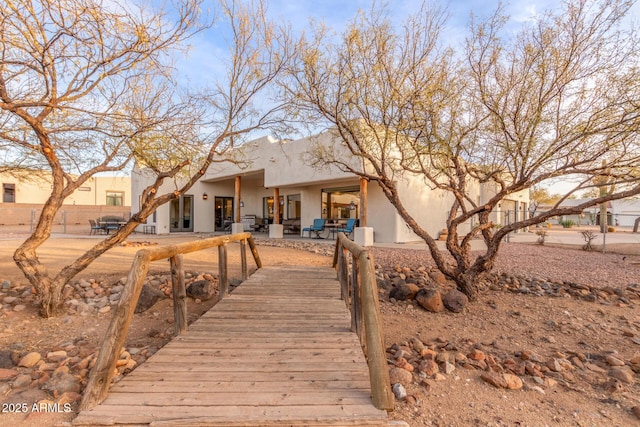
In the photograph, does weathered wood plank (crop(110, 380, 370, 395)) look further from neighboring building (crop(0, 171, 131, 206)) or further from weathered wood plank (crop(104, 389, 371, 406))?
neighboring building (crop(0, 171, 131, 206))

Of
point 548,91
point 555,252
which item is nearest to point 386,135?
point 548,91

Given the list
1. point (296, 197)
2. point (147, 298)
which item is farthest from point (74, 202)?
point (147, 298)

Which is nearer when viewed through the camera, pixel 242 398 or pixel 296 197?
pixel 242 398

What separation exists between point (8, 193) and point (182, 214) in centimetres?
2038

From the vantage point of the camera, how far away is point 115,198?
3106 centimetres

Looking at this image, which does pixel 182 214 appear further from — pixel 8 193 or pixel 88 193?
pixel 8 193

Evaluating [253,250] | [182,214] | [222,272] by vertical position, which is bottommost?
[222,272]

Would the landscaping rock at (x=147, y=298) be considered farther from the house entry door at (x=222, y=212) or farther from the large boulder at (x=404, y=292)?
the house entry door at (x=222, y=212)

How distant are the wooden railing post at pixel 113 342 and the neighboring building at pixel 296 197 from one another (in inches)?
227

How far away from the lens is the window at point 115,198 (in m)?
30.6

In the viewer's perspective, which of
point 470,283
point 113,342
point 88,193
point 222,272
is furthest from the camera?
point 88,193

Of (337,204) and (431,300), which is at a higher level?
(337,204)

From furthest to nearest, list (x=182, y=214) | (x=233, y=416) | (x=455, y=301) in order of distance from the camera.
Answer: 1. (x=182, y=214)
2. (x=455, y=301)
3. (x=233, y=416)

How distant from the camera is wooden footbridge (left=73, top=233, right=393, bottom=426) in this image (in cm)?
195
